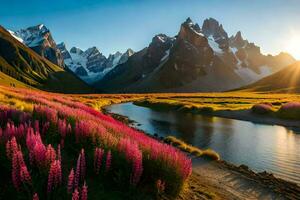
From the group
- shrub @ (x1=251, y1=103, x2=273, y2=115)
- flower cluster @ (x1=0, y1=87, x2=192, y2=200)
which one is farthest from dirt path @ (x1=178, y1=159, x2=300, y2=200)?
shrub @ (x1=251, y1=103, x2=273, y2=115)

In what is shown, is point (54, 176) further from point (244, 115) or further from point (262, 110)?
point (262, 110)

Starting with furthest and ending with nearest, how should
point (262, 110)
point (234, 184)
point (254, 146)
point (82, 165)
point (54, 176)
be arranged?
1. point (262, 110)
2. point (254, 146)
3. point (234, 184)
4. point (82, 165)
5. point (54, 176)

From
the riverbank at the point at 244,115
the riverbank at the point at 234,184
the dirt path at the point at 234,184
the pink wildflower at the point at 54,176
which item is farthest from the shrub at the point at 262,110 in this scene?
the pink wildflower at the point at 54,176

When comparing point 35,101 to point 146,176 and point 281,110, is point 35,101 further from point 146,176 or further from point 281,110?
point 281,110

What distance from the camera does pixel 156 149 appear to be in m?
10.4

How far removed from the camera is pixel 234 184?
19328 millimetres

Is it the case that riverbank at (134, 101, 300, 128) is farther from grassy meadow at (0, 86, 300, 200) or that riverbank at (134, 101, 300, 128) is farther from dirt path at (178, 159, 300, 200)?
grassy meadow at (0, 86, 300, 200)

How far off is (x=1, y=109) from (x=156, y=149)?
286 inches

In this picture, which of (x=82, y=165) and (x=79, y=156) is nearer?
(x=79, y=156)

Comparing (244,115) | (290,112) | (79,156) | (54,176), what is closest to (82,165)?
(79,156)

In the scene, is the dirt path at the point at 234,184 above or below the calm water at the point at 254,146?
above

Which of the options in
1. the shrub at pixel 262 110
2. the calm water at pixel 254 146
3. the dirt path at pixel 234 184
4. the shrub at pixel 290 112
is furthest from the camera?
the shrub at pixel 262 110

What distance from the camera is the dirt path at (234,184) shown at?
53.1 ft

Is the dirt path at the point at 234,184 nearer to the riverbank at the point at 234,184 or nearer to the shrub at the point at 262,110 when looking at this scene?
the riverbank at the point at 234,184
